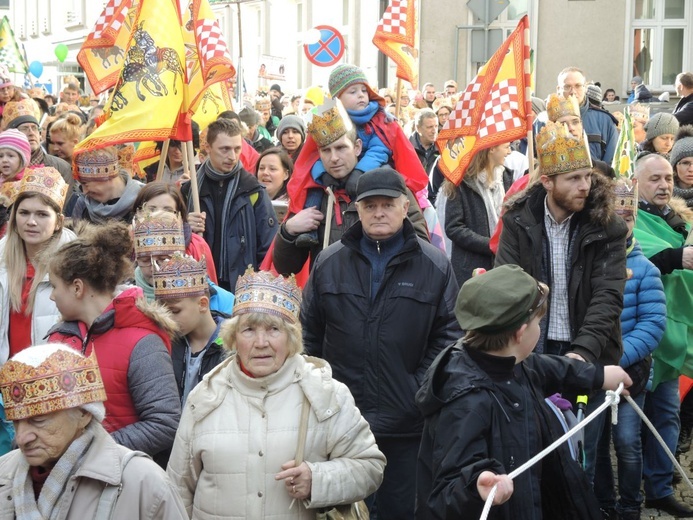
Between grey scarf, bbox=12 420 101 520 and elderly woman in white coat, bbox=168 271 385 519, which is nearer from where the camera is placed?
grey scarf, bbox=12 420 101 520

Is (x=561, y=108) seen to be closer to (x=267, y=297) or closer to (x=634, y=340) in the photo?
(x=634, y=340)

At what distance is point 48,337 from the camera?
207 inches

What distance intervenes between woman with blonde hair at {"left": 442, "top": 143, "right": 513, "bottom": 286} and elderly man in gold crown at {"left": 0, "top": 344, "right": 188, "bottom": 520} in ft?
16.3

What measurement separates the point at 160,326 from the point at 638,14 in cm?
2478

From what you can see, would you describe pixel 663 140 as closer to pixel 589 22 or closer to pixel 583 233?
pixel 583 233

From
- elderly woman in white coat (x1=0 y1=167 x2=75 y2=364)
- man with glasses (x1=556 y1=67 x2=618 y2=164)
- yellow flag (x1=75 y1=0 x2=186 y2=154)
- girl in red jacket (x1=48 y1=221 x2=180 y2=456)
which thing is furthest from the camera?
man with glasses (x1=556 y1=67 x2=618 y2=164)

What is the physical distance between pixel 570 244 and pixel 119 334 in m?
2.38

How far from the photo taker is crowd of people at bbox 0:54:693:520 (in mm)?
4035

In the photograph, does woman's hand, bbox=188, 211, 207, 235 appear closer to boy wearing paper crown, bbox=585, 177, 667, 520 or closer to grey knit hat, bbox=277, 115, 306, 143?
boy wearing paper crown, bbox=585, 177, 667, 520

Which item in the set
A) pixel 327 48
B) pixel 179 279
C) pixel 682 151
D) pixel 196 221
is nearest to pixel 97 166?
pixel 196 221

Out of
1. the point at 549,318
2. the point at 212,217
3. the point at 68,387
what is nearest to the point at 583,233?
the point at 549,318

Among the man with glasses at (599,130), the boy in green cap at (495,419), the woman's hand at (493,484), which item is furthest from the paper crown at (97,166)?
the woman's hand at (493,484)

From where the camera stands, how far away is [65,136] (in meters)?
11.0

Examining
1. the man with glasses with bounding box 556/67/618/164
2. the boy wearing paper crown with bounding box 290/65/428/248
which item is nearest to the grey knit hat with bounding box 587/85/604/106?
the man with glasses with bounding box 556/67/618/164
